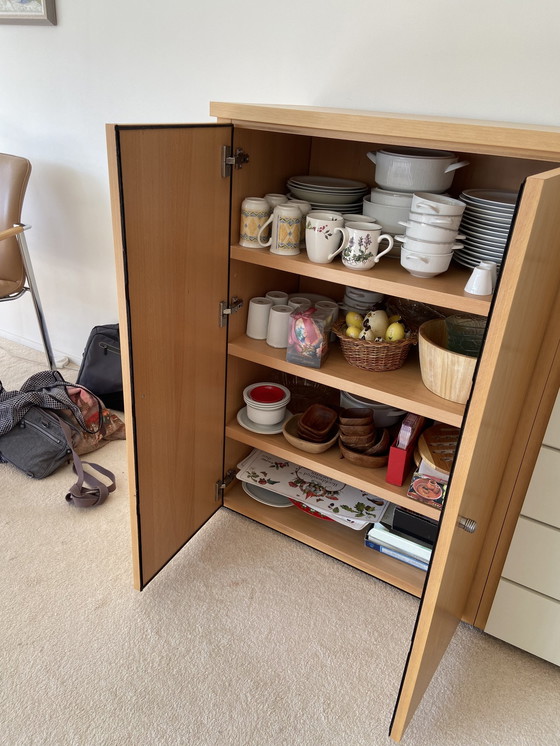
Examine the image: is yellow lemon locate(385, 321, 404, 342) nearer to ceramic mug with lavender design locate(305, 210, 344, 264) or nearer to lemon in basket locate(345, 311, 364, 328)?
lemon in basket locate(345, 311, 364, 328)

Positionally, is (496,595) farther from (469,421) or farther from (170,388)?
(170,388)

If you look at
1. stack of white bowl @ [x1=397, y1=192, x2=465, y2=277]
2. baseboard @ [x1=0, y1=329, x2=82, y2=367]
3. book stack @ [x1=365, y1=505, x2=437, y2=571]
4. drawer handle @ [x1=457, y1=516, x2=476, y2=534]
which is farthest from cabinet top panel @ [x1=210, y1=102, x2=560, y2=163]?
baseboard @ [x1=0, y1=329, x2=82, y2=367]

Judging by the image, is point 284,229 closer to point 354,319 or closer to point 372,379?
point 354,319

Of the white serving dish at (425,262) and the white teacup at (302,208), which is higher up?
the white teacup at (302,208)

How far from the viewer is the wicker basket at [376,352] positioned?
4.27 feet

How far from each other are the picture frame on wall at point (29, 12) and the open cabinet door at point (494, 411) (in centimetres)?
179

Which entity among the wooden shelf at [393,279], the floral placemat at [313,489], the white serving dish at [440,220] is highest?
the white serving dish at [440,220]

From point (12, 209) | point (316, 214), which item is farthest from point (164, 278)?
point (12, 209)

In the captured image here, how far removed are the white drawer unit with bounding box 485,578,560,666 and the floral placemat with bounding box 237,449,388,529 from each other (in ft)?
1.18

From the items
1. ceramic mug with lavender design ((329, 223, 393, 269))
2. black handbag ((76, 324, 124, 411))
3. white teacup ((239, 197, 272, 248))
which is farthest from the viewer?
black handbag ((76, 324, 124, 411))

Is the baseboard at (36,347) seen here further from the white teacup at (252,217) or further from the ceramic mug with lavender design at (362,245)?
the ceramic mug with lavender design at (362,245)

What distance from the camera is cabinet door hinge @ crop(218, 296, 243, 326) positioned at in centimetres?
138

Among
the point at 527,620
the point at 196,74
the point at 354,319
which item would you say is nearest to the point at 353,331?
the point at 354,319

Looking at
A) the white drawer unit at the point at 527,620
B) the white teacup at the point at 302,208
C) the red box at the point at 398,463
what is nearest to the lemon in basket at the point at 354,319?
the white teacup at the point at 302,208
